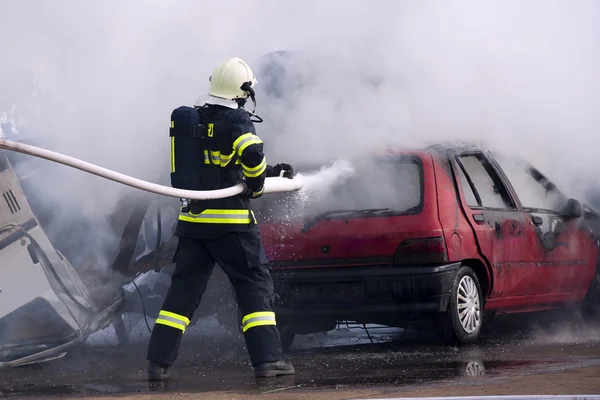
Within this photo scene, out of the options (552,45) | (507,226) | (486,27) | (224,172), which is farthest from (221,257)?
(552,45)

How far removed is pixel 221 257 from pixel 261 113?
7.18 feet

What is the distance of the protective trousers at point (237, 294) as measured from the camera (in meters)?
6.50

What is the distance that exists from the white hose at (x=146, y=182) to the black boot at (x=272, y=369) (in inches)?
39.4

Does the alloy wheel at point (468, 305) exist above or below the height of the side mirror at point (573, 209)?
below

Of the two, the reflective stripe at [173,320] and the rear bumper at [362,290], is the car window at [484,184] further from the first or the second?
the reflective stripe at [173,320]

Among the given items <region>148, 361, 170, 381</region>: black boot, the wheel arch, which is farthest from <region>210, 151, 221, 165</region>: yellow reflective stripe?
the wheel arch

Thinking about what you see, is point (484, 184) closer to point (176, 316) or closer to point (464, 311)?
point (464, 311)

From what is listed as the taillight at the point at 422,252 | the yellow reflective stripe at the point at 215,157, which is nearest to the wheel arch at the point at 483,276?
the taillight at the point at 422,252

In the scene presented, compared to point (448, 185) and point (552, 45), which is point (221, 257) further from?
point (552, 45)

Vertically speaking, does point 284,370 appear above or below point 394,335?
above

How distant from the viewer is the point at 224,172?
6.61 metres

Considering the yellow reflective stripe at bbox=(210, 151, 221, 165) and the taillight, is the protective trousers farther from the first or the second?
the taillight

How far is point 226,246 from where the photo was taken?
6.57 m

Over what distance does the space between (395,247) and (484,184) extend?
117 centimetres
